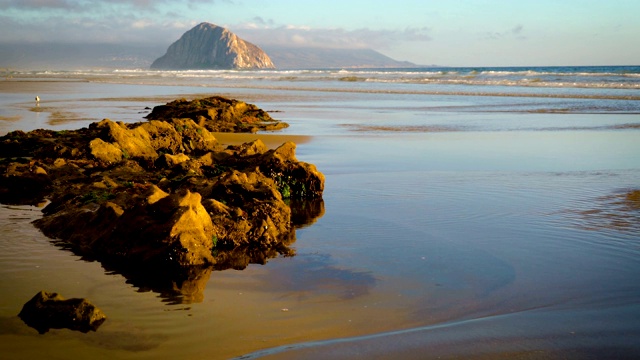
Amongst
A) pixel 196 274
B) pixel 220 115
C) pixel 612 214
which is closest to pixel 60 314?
pixel 196 274

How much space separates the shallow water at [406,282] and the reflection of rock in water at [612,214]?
28 mm

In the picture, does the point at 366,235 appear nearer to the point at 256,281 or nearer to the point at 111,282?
the point at 256,281

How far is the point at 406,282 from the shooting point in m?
6.12

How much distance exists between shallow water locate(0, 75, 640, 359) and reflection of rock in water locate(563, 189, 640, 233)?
1.1 inches

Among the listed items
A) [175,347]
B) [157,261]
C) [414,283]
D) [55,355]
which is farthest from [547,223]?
[55,355]

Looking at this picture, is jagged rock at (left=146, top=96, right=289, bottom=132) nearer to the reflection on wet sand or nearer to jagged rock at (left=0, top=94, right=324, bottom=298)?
the reflection on wet sand

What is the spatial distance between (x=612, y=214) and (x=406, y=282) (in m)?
4.08

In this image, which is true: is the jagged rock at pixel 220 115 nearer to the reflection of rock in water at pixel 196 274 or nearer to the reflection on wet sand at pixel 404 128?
the reflection on wet sand at pixel 404 128

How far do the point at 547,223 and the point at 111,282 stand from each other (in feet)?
17.3

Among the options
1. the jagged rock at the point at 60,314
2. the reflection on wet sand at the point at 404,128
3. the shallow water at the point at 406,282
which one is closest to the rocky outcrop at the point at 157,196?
the shallow water at the point at 406,282

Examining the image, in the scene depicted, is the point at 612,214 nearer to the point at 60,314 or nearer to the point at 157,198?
the point at 157,198

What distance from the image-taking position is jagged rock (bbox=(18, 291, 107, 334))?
16.1 feet

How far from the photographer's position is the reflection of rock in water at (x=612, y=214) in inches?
319

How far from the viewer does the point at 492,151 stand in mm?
14977
